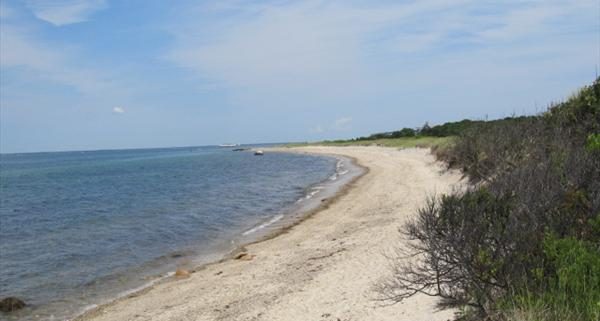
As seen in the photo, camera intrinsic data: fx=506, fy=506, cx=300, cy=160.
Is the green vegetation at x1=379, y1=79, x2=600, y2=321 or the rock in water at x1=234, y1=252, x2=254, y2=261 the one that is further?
the rock in water at x1=234, y1=252, x2=254, y2=261

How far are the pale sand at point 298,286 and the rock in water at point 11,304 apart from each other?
1.89 metres

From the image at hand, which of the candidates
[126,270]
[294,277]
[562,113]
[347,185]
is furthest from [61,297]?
[347,185]

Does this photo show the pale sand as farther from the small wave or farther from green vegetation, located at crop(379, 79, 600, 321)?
the small wave

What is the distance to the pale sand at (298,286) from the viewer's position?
26.7 feet

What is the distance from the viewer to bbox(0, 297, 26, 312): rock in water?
1099 cm

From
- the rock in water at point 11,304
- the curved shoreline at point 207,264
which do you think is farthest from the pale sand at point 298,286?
the rock in water at point 11,304

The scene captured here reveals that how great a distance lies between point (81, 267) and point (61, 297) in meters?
2.75

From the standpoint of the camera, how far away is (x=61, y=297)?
11.8 metres

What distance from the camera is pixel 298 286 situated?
1004cm

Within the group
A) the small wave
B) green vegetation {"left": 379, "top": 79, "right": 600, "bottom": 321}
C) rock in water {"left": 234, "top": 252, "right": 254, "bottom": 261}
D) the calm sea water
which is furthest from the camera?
the small wave

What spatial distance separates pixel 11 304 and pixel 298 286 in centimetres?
641

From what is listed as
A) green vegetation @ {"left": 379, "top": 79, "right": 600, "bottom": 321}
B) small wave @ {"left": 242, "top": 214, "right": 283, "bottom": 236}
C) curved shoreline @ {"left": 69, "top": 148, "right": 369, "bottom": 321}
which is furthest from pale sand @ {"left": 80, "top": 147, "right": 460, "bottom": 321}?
small wave @ {"left": 242, "top": 214, "right": 283, "bottom": 236}

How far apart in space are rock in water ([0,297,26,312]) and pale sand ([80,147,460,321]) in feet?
6.22

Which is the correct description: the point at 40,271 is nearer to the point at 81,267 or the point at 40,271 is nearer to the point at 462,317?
the point at 81,267
